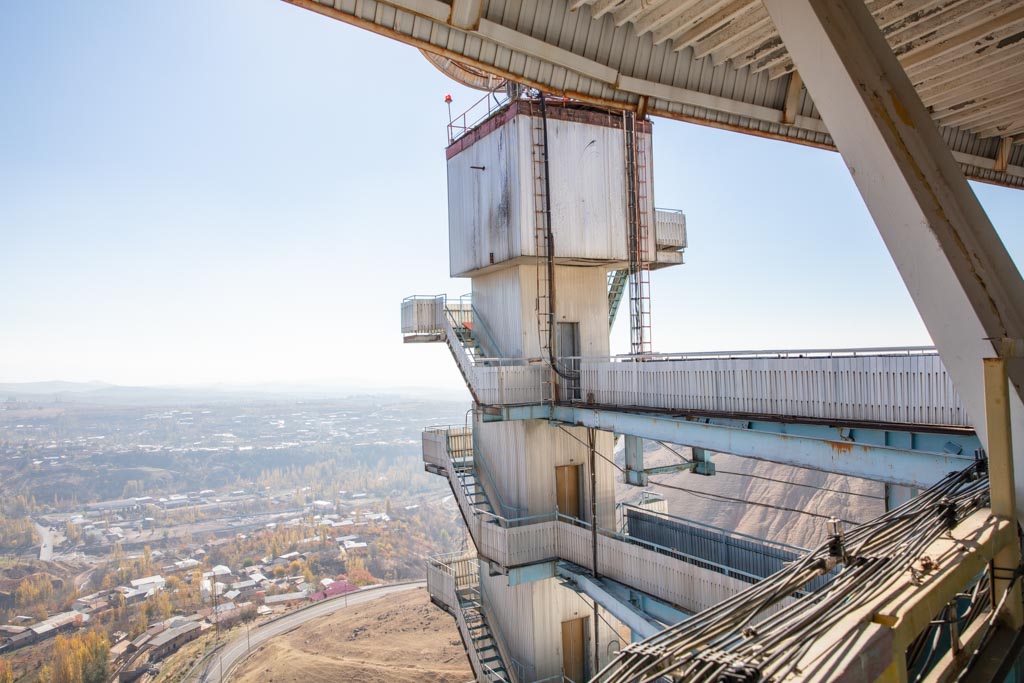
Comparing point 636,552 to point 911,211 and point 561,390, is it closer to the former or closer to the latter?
point 561,390

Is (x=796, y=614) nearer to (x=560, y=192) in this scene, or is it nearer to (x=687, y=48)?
(x=687, y=48)

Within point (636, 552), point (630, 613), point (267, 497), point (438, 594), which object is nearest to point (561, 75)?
point (636, 552)

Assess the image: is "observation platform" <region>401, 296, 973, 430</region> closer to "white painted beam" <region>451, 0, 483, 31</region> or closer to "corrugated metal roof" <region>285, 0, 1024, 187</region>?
"corrugated metal roof" <region>285, 0, 1024, 187</region>

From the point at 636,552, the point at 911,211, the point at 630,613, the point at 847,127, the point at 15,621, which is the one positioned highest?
the point at 847,127

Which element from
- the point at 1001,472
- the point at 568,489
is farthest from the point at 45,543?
the point at 1001,472

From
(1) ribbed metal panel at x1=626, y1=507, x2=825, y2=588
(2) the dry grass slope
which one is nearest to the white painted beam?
(1) ribbed metal panel at x1=626, y1=507, x2=825, y2=588

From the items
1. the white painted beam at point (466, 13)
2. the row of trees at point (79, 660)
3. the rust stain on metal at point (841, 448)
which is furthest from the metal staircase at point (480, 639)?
the row of trees at point (79, 660)
